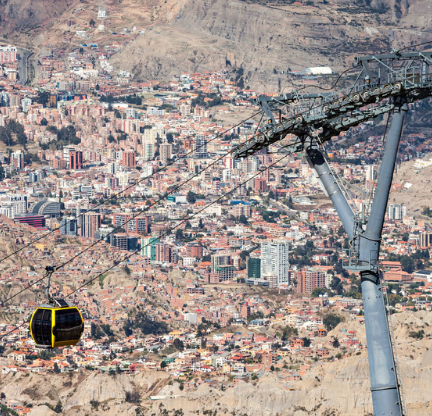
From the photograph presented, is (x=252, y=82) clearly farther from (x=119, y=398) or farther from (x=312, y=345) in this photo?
(x=119, y=398)

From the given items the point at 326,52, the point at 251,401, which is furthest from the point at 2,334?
the point at 326,52

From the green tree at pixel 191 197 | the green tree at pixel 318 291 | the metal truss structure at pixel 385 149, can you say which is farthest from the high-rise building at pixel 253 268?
the metal truss structure at pixel 385 149

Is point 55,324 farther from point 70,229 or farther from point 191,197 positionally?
point 191,197

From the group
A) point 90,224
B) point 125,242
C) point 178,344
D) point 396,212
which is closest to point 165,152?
point 90,224

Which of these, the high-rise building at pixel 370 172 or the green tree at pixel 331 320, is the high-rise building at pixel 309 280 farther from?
the high-rise building at pixel 370 172

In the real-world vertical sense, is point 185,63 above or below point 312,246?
above

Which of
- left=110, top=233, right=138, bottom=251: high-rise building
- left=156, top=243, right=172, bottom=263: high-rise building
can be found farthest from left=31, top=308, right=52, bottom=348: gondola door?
left=110, top=233, right=138, bottom=251: high-rise building
